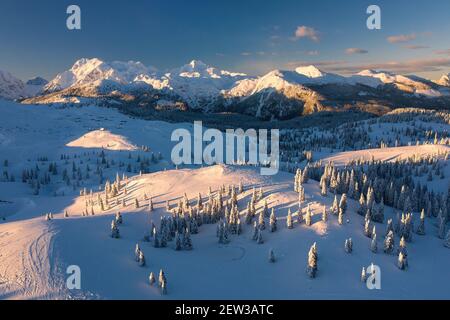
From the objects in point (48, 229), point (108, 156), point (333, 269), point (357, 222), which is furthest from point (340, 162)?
point (48, 229)

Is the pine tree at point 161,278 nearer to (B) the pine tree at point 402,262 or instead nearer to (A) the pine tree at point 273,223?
(A) the pine tree at point 273,223

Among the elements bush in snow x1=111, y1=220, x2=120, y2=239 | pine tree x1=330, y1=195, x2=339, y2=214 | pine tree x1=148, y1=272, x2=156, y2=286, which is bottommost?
pine tree x1=148, y1=272, x2=156, y2=286

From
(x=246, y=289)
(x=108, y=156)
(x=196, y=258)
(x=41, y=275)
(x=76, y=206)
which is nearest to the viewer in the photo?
(x=41, y=275)

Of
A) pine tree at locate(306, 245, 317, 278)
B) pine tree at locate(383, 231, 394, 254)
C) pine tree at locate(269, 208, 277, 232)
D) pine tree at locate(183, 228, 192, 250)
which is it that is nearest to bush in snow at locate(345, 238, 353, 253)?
pine tree at locate(383, 231, 394, 254)

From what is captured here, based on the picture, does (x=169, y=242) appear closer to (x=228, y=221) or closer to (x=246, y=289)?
(x=228, y=221)

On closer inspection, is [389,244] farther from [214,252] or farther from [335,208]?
[214,252]

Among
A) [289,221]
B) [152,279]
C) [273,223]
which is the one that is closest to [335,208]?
[289,221]

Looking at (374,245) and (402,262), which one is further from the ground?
(374,245)

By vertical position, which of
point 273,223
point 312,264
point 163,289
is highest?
point 273,223

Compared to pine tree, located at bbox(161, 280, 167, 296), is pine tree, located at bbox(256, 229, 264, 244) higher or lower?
higher

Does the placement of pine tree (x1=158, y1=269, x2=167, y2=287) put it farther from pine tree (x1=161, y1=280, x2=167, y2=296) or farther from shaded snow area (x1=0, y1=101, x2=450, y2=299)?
shaded snow area (x1=0, y1=101, x2=450, y2=299)

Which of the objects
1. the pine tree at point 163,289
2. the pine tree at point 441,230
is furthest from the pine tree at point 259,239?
the pine tree at point 441,230
